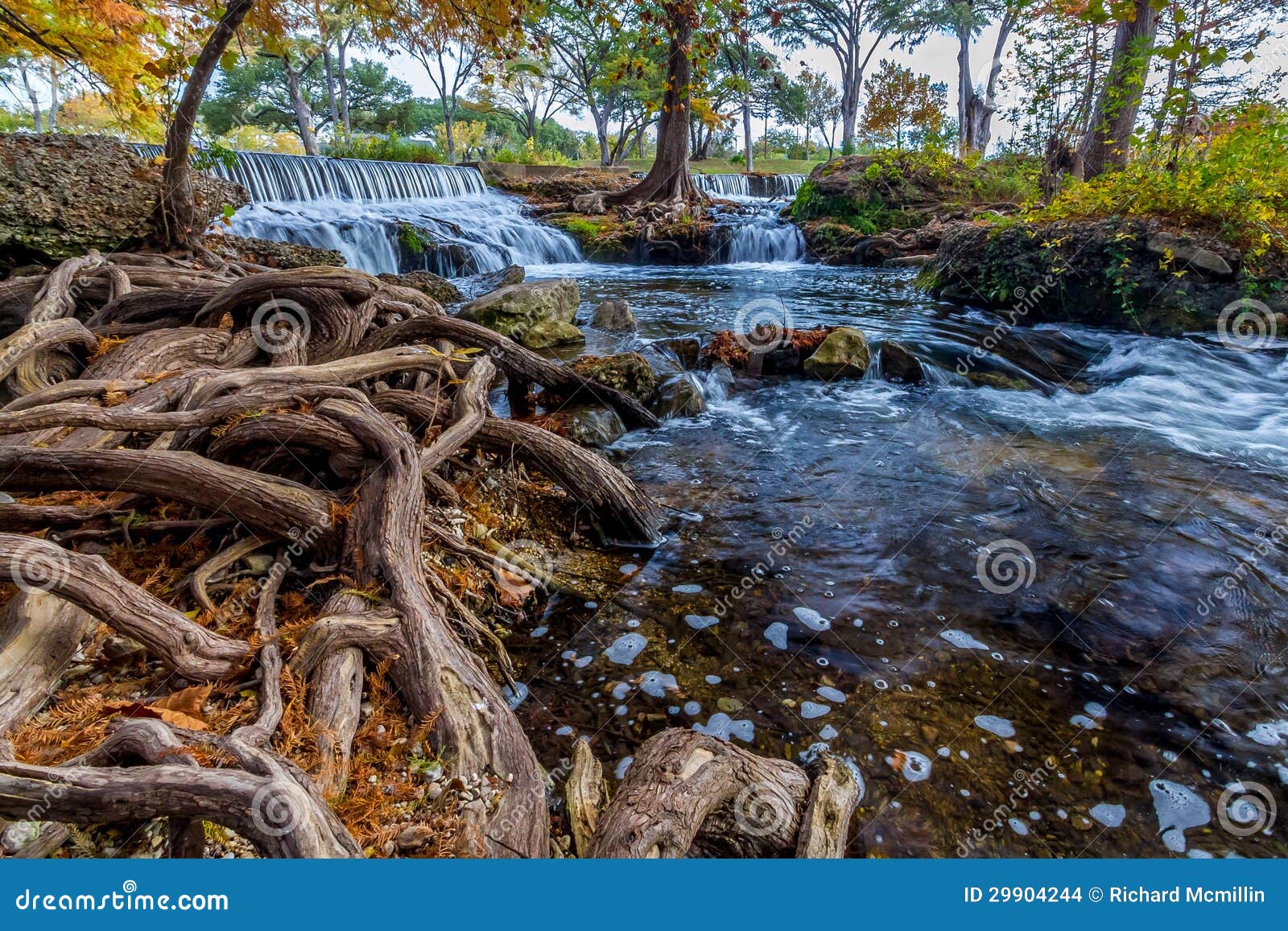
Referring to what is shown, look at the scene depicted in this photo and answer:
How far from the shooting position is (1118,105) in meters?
9.04

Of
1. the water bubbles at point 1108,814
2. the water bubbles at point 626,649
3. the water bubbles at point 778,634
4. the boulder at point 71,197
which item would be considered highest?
the boulder at point 71,197

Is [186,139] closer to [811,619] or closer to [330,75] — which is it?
[811,619]

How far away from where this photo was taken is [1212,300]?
888 cm

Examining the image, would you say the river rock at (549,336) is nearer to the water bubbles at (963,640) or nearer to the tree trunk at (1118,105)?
the water bubbles at (963,640)

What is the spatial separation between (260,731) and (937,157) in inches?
881

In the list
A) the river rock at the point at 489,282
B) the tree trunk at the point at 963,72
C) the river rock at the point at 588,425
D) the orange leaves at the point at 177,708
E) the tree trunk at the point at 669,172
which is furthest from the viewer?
the tree trunk at the point at 963,72

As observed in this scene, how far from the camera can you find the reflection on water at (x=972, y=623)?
97.7 inches

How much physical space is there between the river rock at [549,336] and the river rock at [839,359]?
2995mm

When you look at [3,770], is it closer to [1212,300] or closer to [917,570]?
[917,570]

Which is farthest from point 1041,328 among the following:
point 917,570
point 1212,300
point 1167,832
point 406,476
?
point 406,476

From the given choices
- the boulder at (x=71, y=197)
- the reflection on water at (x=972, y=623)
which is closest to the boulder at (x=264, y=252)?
the boulder at (x=71, y=197)

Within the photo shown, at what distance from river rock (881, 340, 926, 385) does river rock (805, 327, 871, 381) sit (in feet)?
0.93

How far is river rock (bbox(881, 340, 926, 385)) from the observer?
7.82m

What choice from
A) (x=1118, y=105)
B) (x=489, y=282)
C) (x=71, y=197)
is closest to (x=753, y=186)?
(x=489, y=282)
